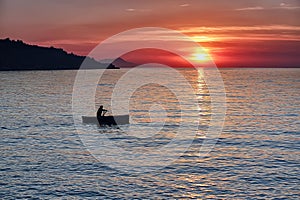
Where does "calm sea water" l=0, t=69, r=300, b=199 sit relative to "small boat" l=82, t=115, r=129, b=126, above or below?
below

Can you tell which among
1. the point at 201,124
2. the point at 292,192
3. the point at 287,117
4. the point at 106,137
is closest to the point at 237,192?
the point at 292,192

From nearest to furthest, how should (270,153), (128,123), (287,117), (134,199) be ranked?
(134,199) → (270,153) → (128,123) → (287,117)

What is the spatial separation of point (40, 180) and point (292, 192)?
17640mm

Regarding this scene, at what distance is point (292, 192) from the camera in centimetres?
2470

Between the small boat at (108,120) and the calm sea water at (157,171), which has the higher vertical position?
the small boat at (108,120)

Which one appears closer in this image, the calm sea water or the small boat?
the calm sea water

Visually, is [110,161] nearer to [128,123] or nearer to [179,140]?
[179,140]

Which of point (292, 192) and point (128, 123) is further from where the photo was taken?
point (128, 123)

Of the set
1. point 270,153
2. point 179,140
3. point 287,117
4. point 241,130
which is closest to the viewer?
point 270,153

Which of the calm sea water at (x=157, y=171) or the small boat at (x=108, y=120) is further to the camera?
the small boat at (x=108, y=120)

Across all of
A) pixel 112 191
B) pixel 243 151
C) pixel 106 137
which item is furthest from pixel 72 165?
pixel 243 151

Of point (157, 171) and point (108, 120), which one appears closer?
point (157, 171)

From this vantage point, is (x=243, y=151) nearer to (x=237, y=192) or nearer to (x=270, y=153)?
(x=270, y=153)

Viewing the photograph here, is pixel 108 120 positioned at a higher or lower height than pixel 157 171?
higher
